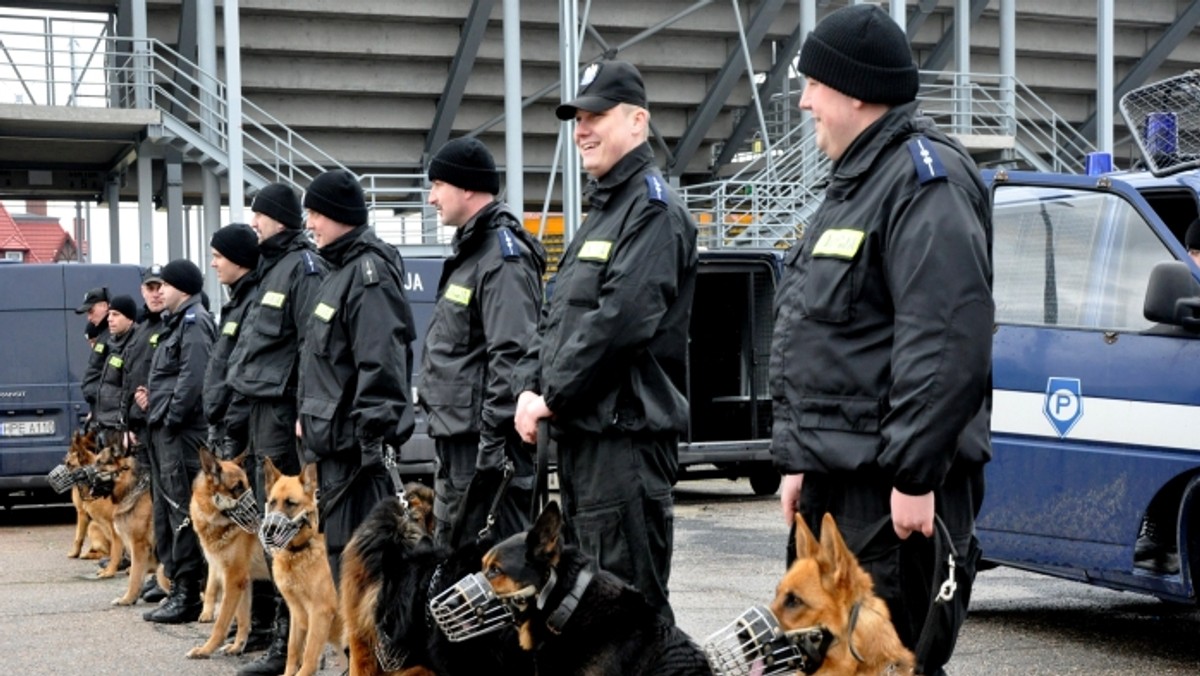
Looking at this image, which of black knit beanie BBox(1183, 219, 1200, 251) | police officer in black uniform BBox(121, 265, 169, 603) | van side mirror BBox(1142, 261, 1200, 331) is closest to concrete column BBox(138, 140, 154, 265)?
police officer in black uniform BBox(121, 265, 169, 603)

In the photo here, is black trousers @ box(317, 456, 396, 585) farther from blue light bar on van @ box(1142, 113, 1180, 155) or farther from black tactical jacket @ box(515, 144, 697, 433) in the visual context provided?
blue light bar on van @ box(1142, 113, 1180, 155)

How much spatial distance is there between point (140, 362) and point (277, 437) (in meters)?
3.56

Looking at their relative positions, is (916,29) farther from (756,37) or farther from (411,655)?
(411,655)

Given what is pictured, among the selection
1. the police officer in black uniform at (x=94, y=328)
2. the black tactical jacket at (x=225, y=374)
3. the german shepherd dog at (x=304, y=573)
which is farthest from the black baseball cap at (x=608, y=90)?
the police officer in black uniform at (x=94, y=328)

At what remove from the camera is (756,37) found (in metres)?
24.0

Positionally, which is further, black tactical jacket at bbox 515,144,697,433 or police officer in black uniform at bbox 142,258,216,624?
police officer in black uniform at bbox 142,258,216,624

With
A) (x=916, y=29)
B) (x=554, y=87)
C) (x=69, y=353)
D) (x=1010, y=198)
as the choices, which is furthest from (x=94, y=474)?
(x=916, y=29)

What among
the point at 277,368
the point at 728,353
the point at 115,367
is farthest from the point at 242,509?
the point at 728,353

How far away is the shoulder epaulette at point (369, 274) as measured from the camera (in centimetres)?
597

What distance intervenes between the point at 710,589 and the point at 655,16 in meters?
16.8

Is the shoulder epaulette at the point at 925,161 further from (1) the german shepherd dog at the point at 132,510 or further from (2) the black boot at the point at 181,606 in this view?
(1) the german shepherd dog at the point at 132,510

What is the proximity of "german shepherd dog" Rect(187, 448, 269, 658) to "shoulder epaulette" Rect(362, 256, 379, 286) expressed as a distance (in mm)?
1906

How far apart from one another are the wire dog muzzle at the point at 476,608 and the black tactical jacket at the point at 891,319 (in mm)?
1115

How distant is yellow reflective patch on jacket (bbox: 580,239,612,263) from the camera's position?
443 cm
